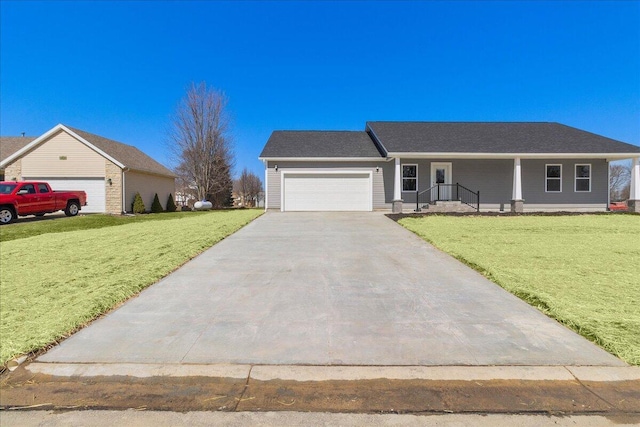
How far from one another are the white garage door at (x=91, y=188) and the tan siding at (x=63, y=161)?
30cm

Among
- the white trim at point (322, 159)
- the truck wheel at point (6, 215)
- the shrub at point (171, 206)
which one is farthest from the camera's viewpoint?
the shrub at point (171, 206)

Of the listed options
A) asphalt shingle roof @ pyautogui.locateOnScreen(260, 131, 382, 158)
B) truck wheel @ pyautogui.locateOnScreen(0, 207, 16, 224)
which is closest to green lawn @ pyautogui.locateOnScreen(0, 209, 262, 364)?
truck wheel @ pyautogui.locateOnScreen(0, 207, 16, 224)

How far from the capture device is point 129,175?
21.2 m

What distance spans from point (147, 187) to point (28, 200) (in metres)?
9.35

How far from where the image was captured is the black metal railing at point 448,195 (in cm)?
1823

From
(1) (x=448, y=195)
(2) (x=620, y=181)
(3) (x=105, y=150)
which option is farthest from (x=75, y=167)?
(2) (x=620, y=181)

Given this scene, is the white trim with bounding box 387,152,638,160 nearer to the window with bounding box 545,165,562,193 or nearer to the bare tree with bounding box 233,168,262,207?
the window with bounding box 545,165,562,193

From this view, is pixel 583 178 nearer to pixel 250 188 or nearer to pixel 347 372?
pixel 347 372

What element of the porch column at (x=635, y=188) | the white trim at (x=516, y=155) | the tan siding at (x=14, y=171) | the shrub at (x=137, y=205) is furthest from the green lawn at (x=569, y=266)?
the tan siding at (x=14, y=171)

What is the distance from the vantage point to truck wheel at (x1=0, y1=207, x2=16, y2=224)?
13.5 m

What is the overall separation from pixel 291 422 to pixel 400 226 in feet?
33.5

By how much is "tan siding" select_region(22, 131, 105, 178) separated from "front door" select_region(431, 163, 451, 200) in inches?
727

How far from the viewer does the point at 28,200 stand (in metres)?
14.5

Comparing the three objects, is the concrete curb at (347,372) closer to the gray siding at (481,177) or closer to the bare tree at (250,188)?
the gray siding at (481,177)
